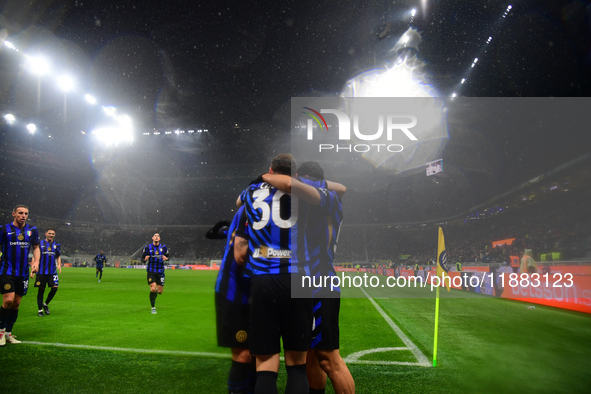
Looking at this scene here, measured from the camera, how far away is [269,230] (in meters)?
2.21

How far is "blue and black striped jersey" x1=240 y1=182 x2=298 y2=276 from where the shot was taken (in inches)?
84.0

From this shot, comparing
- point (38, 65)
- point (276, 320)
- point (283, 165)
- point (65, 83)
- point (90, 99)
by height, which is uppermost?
point (38, 65)

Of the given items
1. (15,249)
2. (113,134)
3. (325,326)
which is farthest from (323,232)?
(113,134)

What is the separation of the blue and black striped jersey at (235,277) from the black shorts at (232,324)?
0.18ft

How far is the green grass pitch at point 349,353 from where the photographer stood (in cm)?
384

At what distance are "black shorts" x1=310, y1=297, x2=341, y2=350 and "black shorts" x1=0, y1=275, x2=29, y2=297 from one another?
18.8ft

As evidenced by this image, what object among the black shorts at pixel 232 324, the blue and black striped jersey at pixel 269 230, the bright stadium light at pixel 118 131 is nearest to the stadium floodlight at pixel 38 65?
the bright stadium light at pixel 118 131

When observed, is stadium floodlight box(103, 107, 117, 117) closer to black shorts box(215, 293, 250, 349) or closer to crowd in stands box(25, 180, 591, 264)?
crowd in stands box(25, 180, 591, 264)

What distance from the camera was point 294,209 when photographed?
2.23 m

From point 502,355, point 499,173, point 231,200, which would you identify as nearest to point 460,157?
point 499,173

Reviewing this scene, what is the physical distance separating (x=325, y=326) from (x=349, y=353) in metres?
3.15

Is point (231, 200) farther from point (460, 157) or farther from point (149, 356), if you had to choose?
point (149, 356)

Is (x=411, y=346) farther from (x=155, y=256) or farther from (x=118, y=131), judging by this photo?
(x=118, y=131)

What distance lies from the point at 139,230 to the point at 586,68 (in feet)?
170
